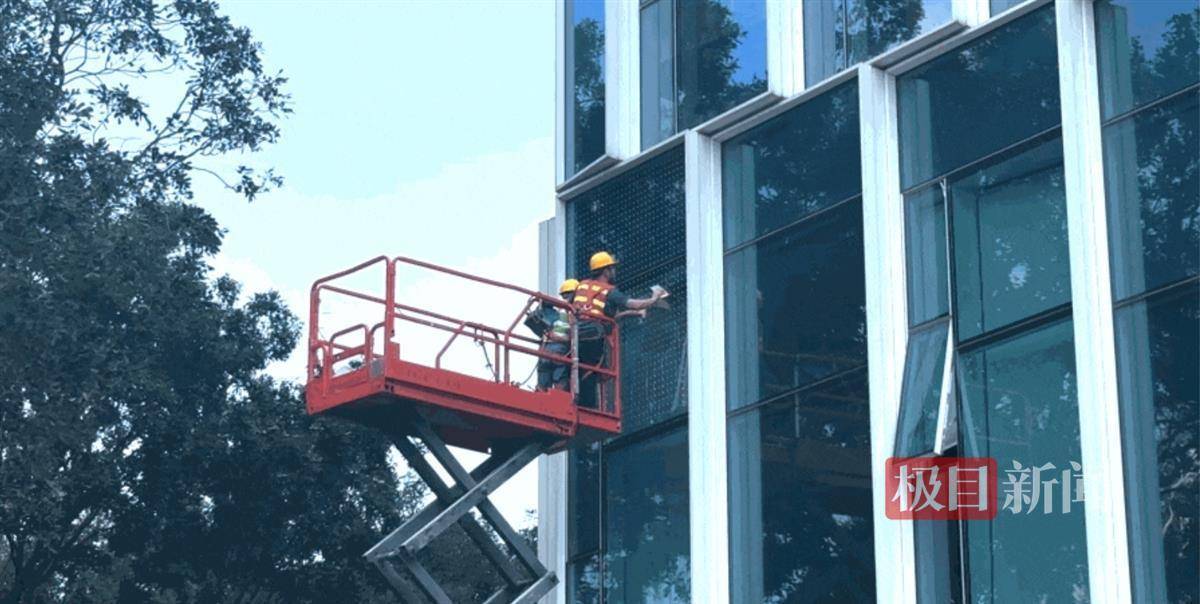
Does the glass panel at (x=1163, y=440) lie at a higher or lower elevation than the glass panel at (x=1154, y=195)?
lower

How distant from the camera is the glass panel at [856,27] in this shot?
21.6m

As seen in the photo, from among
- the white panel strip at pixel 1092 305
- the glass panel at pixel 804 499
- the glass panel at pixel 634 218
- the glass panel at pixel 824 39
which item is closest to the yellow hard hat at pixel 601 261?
the glass panel at pixel 634 218

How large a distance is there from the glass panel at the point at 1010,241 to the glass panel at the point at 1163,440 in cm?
106

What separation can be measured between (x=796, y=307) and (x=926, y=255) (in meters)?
1.85

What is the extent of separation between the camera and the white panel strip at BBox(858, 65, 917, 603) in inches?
808

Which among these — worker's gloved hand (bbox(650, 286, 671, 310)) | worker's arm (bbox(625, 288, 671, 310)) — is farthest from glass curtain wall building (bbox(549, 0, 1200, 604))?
worker's arm (bbox(625, 288, 671, 310))

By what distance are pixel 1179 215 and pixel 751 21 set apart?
22.4ft

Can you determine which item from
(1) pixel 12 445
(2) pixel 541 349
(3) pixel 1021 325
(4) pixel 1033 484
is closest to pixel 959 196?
(3) pixel 1021 325

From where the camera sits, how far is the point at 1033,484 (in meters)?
19.1

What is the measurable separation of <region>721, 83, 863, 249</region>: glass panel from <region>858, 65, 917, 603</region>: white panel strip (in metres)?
0.38

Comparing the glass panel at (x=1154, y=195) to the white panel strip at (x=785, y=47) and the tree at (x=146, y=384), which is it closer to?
the white panel strip at (x=785, y=47)

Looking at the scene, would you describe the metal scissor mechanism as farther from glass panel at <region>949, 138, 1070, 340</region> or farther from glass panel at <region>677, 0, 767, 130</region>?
glass panel at <region>949, 138, 1070, 340</region>

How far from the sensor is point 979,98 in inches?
819

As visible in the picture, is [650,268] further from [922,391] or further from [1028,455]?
[1028,455]
